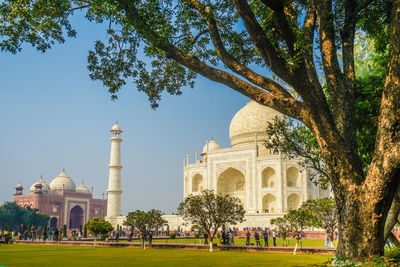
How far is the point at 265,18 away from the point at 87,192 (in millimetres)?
49963

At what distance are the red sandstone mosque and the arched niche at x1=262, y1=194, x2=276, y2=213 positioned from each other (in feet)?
85.5

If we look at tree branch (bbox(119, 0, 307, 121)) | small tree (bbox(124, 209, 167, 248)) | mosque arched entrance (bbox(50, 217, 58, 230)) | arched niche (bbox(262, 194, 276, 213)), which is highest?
tree branch (bbox(119, 0, 307, 121))

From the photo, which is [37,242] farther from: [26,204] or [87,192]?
[87,192]

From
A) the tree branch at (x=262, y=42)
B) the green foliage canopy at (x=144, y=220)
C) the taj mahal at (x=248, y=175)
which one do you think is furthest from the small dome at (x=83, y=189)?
the tree branch at (x=262, y=42)

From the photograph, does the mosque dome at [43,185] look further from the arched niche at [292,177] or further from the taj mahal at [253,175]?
the arched niche at [292,177]

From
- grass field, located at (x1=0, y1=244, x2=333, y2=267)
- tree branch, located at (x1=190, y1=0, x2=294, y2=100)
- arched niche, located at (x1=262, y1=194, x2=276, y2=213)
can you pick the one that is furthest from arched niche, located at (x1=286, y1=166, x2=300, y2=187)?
tree branch, located at (x1=190, y1=0, x2=294, y2=100)

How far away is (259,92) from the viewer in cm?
560

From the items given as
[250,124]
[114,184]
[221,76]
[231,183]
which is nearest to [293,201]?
[231,183]

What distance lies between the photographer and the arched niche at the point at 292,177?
109ft

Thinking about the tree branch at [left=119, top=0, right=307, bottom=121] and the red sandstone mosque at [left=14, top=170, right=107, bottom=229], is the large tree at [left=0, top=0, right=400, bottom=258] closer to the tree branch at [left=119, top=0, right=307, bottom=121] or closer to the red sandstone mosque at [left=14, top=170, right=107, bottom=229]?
the tree branch at [left=119, top=0, right=307, bottom=121]

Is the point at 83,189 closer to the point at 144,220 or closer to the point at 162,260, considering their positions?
the point at 144,220

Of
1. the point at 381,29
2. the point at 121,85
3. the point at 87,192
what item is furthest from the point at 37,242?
the point at 87,192

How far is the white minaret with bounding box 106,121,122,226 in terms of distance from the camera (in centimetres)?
3475

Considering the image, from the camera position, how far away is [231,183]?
120ft
